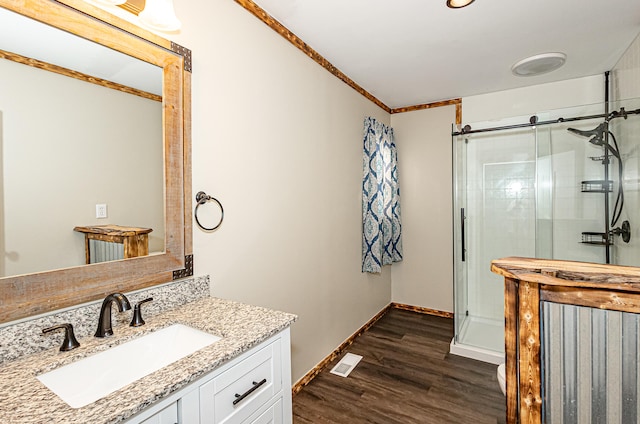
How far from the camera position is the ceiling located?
185 cm

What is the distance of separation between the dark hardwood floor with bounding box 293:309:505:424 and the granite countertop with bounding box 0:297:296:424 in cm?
110

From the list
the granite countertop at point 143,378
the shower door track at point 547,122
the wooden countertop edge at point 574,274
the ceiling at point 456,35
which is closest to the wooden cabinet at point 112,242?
the granite countertop at point 143,378

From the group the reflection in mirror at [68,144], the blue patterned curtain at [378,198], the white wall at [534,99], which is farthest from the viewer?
the blue patterned curtain at [378,198]

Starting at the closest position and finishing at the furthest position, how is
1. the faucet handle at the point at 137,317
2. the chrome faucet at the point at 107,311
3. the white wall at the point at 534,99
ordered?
the chrome faucet at the point at 107,311, the faucet handle at the point at 137,317, the white wall at the point at 534,99

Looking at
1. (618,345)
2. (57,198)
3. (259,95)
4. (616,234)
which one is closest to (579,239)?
(616,234)

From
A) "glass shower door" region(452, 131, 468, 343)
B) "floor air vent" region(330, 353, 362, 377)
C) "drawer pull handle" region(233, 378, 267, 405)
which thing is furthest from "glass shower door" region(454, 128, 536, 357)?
"drawer pull handle" region(233, 378, 267, 405)

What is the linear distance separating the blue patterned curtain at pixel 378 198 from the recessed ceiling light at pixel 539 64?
51.7 inches

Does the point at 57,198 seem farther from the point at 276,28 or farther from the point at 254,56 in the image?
the point at 276,28

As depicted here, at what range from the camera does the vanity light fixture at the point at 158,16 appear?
118cm

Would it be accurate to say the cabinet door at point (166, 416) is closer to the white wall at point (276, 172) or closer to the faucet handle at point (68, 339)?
the faucet handle at point (68, 339)

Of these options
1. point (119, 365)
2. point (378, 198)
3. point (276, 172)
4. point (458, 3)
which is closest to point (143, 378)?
point (119, 365)

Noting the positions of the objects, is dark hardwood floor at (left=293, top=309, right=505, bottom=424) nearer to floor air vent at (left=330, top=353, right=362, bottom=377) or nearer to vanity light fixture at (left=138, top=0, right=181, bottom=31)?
floor air vent at (left=330, top=353, right=362, bottom=377)

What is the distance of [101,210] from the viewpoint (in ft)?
3.84

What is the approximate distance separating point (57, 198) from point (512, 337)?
1572 mm
